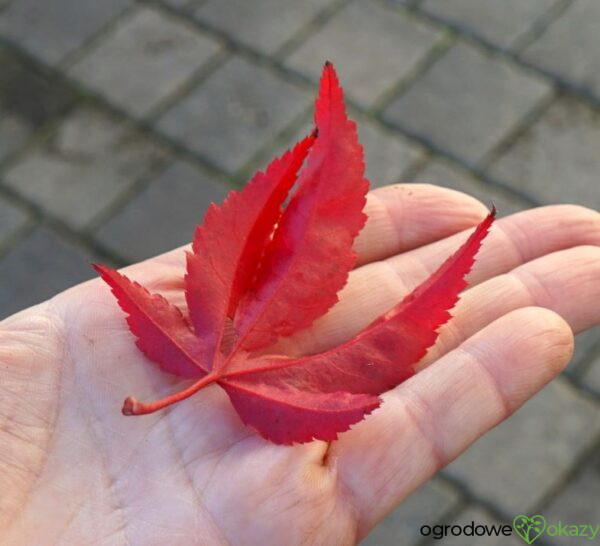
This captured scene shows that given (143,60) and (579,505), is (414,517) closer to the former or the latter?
(579,505)

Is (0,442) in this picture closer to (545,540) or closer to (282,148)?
(545,540)

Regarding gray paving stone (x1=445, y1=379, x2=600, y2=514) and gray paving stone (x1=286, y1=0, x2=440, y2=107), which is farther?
gray paving stone (x1=286, y1=0, x2=440, y2=107)

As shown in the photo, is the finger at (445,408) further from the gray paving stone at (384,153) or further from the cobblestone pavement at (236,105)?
the gray paving stone at (384,153)

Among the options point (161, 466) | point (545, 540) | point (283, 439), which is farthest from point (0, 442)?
point (545, 540)

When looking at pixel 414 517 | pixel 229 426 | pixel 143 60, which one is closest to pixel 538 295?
pixel 229 426

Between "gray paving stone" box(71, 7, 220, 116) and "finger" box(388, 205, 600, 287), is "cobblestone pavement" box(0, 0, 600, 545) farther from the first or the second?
"finger" box(388, 205, 600, 287)

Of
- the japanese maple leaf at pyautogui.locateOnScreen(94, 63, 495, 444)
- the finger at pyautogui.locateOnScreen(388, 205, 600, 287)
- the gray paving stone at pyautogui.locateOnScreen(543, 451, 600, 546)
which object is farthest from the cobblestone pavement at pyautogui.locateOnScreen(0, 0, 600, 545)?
the japanese maple leaf at pyautogui.locateOnScreen(94, 63, 495, 444)
